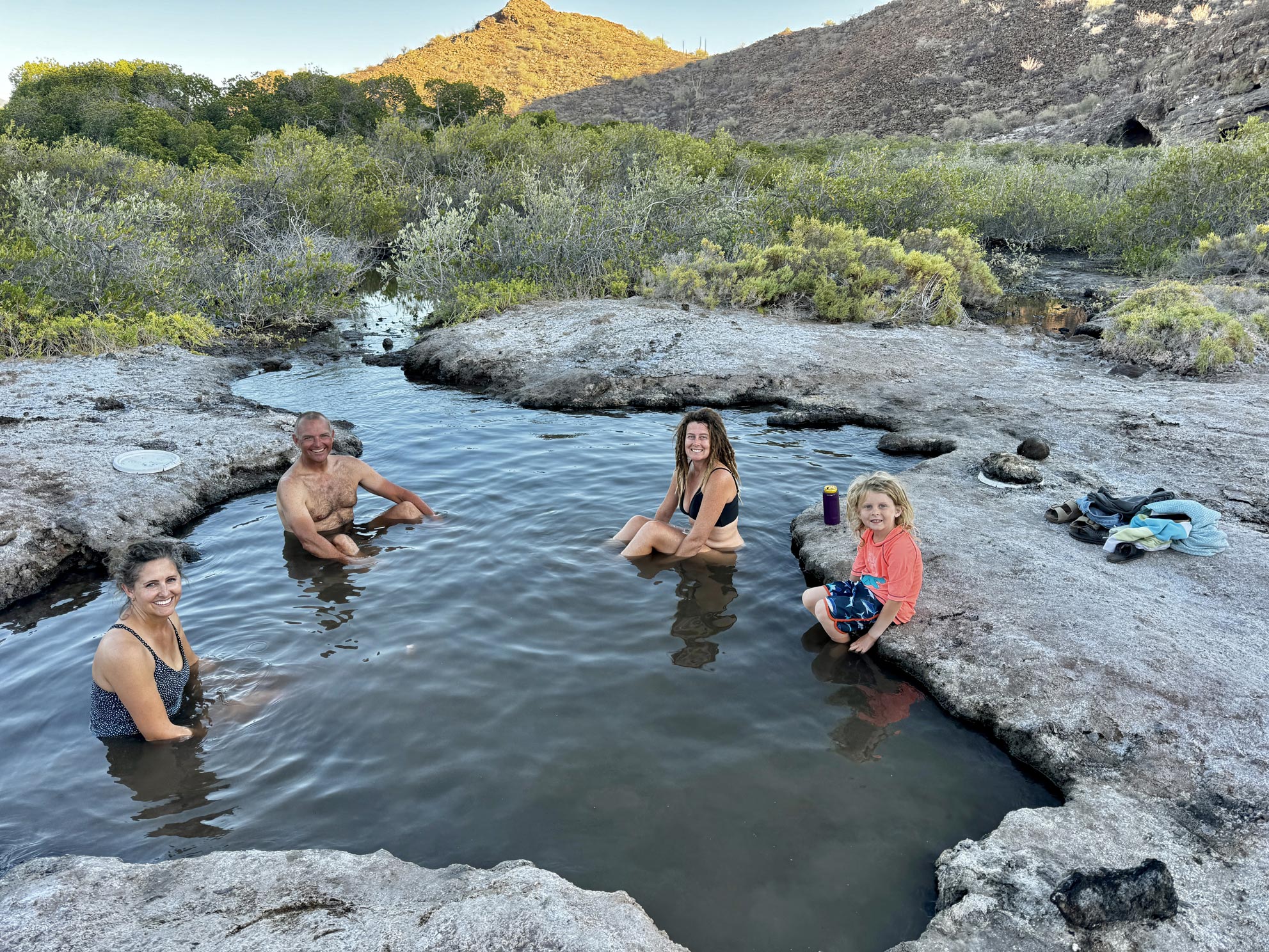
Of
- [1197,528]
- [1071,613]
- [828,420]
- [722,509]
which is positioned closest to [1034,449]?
[1197,528]

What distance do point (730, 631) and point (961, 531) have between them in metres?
2.39

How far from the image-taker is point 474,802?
3.90 meters

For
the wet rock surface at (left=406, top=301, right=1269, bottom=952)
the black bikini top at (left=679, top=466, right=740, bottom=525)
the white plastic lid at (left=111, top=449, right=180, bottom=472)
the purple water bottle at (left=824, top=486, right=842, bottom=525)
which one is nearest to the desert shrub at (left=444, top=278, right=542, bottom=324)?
the wet rock surface at (left=406, top=301, right=1269, bottom=952)

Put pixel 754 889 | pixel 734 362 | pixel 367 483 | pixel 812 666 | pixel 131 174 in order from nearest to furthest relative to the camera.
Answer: pixel 754 889 → pixel 812 666 → pixel 367 483 → pixel 734 362 → pixel 131 174

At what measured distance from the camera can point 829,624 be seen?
17.4 ft

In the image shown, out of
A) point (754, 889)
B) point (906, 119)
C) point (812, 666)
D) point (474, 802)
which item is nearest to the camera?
point (754, 889)

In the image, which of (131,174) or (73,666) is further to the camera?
(131,174)

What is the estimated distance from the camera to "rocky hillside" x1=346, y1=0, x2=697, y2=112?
329ft

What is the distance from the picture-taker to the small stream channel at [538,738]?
A: 3562 millimetres

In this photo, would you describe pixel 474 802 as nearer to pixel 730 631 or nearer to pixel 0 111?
pixel 730 631

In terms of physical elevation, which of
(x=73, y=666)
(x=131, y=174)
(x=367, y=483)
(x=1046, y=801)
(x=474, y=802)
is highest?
(x=131, y=174)

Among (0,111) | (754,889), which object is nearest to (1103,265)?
(754,889)

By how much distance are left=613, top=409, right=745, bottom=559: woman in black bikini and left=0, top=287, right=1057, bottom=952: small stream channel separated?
0.24m

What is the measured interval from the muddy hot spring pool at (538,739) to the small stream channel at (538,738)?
0.05ft
